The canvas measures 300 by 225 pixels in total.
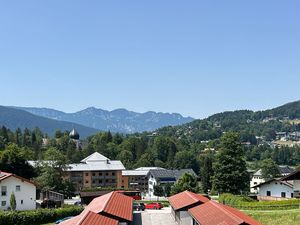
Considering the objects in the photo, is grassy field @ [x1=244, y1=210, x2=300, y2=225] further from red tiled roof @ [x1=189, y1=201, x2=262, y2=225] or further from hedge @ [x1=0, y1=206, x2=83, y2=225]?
hedge @ [x1=0, y1=206, x2=83, y2=225]

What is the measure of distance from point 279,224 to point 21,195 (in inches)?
1791

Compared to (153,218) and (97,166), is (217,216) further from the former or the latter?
(97,166)

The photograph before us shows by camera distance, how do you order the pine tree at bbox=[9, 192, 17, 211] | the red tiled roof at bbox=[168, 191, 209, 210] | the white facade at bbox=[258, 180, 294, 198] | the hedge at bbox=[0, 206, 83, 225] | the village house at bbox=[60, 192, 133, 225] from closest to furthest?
the village house at bbox=[60, 192, 133, 225], the red tiled roof at bbox=[168, 191, 209, 210], the hedge at bbox=[0, 206, 83, 225], the white facade at bbox=[258, 180, 294, 198], the pine tree at bbox=[9, 192, 17, 211]

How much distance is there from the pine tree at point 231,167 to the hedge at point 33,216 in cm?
2019

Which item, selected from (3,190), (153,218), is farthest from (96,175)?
(153,218)

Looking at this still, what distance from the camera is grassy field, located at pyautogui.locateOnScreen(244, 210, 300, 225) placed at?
34469 mm

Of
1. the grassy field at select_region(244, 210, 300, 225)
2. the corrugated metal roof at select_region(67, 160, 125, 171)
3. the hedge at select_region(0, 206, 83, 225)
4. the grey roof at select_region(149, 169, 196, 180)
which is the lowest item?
the hedge at select_region(0, 206, 83, 225)

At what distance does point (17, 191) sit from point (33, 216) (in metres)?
15.5

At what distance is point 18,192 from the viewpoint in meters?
69.8

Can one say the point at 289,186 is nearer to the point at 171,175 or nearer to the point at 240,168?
the point at 240,168

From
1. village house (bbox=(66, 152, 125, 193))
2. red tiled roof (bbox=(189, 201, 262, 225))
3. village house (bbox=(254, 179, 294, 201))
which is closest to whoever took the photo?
red tiled roof (bbox=(189, 201, 262, 225))

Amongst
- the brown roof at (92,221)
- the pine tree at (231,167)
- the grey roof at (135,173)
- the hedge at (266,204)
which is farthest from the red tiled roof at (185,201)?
the grey roof at (135,173)

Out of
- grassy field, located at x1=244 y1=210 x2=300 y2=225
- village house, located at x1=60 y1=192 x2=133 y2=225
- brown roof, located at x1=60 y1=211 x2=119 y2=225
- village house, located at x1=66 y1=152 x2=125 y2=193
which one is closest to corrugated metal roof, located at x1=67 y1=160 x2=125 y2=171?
village house, located at x1=66 y1=152 x2=125 y2=193

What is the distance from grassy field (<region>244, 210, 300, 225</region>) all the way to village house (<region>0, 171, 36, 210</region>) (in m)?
39.9
